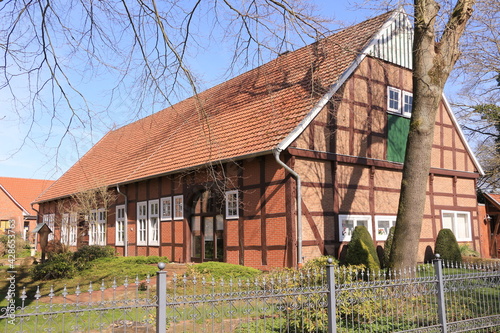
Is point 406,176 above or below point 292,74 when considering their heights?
below

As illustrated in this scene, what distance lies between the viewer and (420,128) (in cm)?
1049

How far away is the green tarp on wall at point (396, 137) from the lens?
16359mm

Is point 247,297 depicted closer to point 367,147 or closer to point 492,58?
point 367,147

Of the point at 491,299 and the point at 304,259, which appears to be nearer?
the point at 491,299

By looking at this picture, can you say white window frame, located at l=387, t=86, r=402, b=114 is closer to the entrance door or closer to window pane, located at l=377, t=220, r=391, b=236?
window pane, located at l=377, t=220, r=391, b=236

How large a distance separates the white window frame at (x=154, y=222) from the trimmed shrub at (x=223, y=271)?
6146mm

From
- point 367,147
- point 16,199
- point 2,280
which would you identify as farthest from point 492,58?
point 16,199

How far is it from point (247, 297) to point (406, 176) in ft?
20.6

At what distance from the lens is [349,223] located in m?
14.7

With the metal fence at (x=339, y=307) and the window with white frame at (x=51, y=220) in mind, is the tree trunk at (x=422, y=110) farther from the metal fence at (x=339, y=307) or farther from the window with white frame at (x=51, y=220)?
the window with white frame at (x=51, y=220)

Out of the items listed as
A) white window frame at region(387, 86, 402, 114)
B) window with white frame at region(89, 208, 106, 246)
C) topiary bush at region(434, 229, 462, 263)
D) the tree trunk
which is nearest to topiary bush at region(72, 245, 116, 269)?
window with white frame at region(89, 208, 106, 246)

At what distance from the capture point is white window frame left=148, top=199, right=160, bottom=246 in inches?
727

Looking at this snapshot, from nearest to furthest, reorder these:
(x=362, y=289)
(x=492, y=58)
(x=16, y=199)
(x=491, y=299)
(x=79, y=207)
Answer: (x=362, y=289) → (x=491, y=299) → (x=492, y=58) → (x=79, y=207) → (x=16, y=199)

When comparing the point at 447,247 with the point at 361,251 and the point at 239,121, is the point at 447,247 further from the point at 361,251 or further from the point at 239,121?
the point at 239,121
